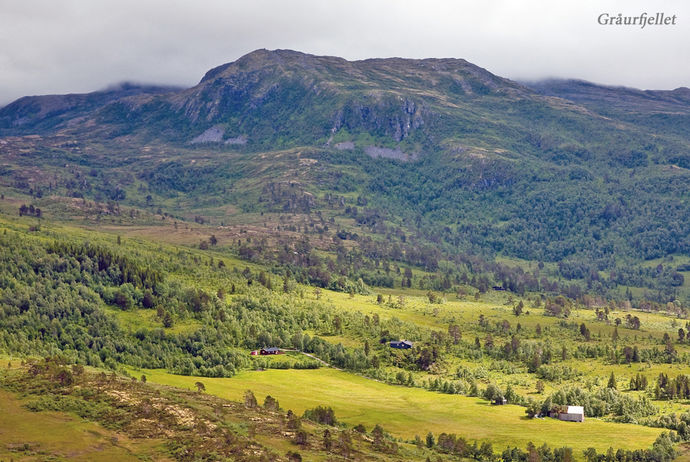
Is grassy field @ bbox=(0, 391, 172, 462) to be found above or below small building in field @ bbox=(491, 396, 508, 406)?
above

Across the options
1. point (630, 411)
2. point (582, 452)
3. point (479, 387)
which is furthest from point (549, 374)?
point (582, 452)


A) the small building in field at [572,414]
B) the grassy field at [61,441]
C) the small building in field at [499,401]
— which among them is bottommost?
the small building in field at [499,401]

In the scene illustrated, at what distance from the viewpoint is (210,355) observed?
615 feet

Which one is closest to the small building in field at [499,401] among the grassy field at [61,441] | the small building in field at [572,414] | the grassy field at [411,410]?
the grassy field at [411,410]

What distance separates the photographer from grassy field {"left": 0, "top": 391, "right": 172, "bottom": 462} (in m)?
99.6

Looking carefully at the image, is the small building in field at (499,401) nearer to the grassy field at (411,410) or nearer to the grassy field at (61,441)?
the grassy field at (411,410)

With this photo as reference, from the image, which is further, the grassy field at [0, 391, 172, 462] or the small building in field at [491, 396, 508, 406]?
the small building in field at [491, 396, 508, 406]

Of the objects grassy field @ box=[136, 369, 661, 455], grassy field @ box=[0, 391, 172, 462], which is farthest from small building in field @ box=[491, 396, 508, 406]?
grassy field @ box=[0, 391, 172, 462]

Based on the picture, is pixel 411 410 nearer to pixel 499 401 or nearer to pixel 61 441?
pixel 499 401

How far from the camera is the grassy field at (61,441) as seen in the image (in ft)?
327

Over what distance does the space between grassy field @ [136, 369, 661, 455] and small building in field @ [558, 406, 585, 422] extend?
1.83 m

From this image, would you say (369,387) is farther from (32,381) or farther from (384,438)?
(32,381)

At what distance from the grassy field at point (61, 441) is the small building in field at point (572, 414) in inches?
3030

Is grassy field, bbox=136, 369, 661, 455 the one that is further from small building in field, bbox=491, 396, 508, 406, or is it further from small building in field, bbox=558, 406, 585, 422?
small building in field, bbox=491, 396, 508, 406
